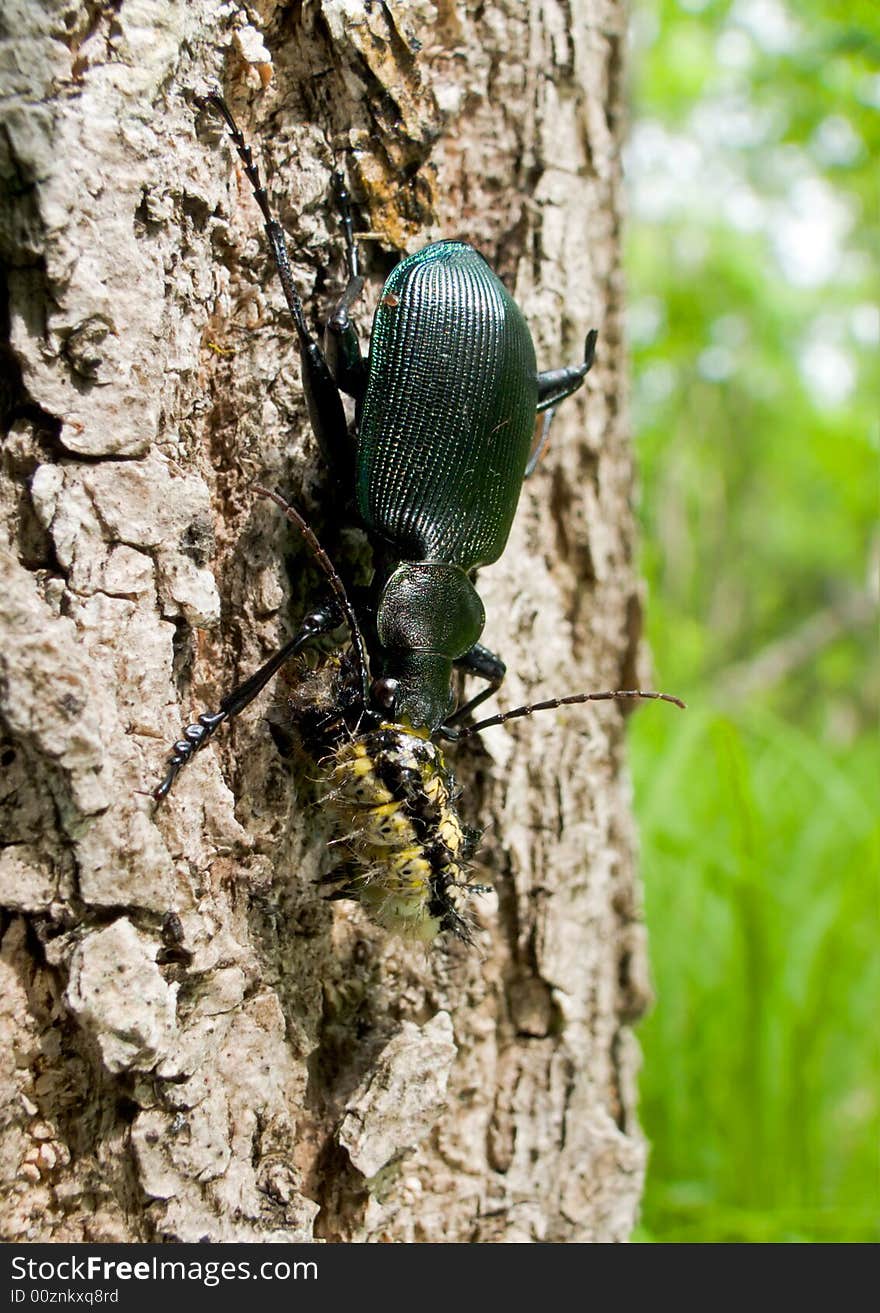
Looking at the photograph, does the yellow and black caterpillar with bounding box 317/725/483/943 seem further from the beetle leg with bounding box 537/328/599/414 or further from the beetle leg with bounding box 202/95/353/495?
the beetle leg with bounding box 537/328/599/414

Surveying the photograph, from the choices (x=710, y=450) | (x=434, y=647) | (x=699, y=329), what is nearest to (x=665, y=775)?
(x=434, y=647)

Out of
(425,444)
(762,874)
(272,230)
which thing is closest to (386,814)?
(425,444)

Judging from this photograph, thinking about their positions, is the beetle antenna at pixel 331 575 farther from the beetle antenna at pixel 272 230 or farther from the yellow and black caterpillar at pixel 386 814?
the beetle antenna at pixel 272 230

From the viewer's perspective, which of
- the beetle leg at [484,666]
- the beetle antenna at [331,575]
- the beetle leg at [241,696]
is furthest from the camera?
the beetle leg at [484,666]

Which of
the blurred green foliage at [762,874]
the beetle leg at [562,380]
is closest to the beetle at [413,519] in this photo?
the beetle leg at [562,380]

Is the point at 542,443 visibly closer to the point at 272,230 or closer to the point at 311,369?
the point at 311,369

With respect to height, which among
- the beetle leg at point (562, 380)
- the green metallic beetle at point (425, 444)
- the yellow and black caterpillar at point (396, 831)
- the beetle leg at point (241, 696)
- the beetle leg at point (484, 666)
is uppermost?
the beetle leg at point (562, 380)
